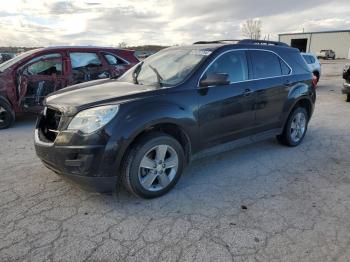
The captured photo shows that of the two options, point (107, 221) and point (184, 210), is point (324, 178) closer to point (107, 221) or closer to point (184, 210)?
point (184, 210)

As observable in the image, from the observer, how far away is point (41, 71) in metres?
7.13

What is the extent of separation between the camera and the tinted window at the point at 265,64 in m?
4.69

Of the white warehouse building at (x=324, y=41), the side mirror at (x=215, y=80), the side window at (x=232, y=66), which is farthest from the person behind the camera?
the white warehouse building at (x=324, y=41)

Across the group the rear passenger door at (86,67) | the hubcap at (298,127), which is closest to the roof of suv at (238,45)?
the hubcap at (298,127)

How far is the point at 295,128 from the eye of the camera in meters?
5.62

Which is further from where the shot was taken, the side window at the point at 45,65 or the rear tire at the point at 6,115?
the side window at the point at 45,65

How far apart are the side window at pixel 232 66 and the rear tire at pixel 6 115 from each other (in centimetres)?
490

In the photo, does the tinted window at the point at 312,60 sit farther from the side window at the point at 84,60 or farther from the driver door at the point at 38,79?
the driver door at the point at 38,79

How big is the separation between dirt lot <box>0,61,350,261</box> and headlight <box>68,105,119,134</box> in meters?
0.89

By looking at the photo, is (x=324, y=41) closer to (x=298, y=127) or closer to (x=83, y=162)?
(x=298, y=127)

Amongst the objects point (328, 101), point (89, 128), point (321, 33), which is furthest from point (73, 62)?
point (321, 33)

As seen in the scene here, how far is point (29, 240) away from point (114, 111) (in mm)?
1432

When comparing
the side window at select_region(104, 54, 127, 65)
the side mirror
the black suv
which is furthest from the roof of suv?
the side window at select_region(104, 54, 127, 65)

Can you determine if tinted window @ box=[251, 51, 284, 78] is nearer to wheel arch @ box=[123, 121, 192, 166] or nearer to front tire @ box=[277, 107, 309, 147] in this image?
front tire @ box=[277, 107, 309, 147]
